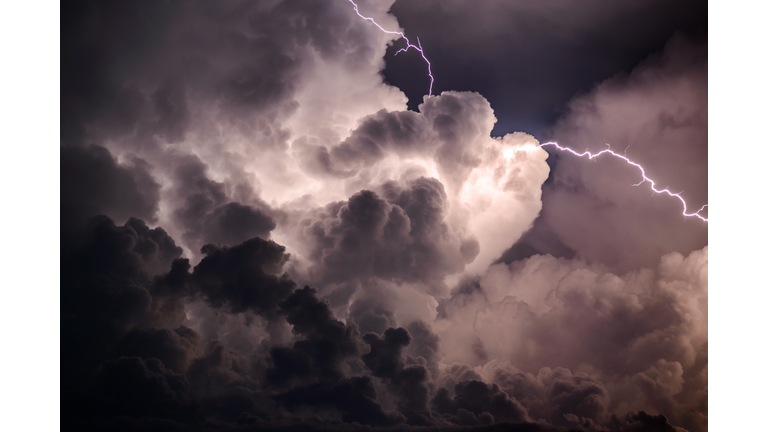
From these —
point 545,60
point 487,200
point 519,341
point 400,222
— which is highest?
point 545,60

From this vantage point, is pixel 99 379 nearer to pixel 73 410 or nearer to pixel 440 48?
pixel 73 410

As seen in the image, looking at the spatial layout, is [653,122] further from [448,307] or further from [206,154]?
[206,154]

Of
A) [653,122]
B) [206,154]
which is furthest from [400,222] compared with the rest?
[653,122]

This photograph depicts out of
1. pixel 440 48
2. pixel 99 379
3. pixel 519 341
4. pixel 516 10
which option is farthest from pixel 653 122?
pixel 99 379

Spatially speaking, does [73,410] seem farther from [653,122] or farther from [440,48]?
[653,122]

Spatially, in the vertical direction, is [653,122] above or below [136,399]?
above

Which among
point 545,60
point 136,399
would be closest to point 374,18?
point 545,60

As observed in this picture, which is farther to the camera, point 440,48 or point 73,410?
point 440,48

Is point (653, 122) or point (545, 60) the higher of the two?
point (545, 60)

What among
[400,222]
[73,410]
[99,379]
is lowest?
[73,410]
